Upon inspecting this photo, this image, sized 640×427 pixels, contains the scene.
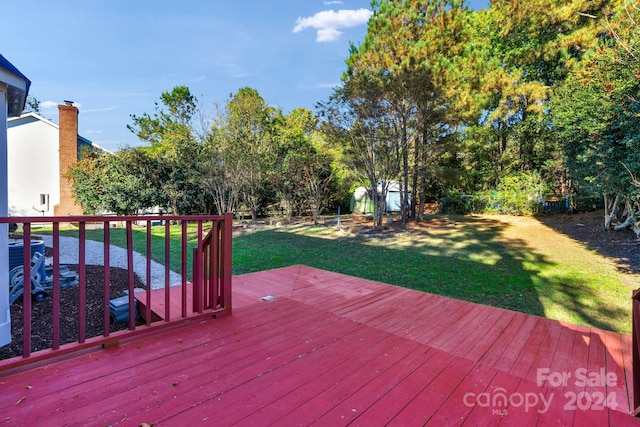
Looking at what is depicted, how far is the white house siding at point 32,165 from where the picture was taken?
44.1 feet

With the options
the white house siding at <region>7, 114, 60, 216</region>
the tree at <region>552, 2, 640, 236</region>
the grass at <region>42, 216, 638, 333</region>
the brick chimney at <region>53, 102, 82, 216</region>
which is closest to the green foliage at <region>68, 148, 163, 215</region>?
the brick chimney at <region>53, 102, 82, 216</region>

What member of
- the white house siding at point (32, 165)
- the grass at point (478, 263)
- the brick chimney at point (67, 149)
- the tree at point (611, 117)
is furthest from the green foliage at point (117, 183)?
the tree at point (611, 117)

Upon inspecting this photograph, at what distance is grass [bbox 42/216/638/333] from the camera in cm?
396

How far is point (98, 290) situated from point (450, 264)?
581cm

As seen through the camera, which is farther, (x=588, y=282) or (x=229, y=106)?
(x=229, y=106)

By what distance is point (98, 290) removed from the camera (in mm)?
3965

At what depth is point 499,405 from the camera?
158cm

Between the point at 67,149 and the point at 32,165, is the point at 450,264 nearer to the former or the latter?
the point at 67,149

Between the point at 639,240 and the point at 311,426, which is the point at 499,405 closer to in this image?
the point at 311,426

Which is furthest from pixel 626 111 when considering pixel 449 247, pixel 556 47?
pixel 556 47

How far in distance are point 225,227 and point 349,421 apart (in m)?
1.64

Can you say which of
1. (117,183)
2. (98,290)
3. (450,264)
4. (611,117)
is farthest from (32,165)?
(611,117)

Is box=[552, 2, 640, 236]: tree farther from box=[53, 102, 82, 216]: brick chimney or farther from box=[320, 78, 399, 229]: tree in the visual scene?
box=[53, 102, 82, 216]: brick chimney

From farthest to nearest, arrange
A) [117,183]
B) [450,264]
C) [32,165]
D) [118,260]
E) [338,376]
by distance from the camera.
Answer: [32,165] → [117,183] → [118,260] → [450,264] → [338,376]
